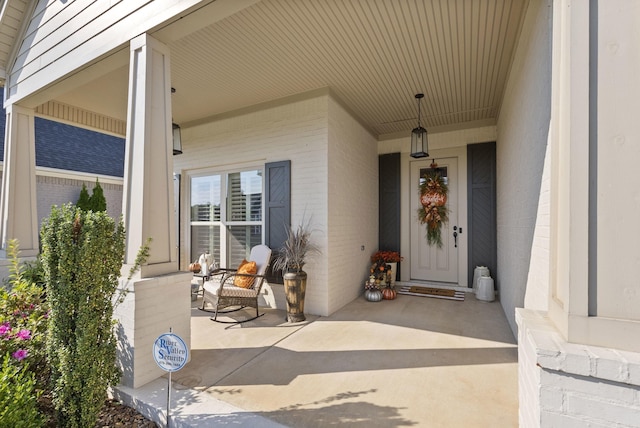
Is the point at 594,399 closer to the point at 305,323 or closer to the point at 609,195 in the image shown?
the point at 609,195

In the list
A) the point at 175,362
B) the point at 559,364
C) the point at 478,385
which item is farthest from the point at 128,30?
the point at 478,385

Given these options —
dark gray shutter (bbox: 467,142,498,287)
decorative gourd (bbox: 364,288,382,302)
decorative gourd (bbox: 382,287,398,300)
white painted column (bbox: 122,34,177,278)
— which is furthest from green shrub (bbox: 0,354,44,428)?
dark gray shutter (bbox: 467,142,498,287)

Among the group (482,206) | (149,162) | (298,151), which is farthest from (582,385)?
(482,206)

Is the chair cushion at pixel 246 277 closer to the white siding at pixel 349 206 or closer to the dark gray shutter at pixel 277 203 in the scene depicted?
the dark gray shutter at pixel 277 203

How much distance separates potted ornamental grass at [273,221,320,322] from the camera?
3.69 metres

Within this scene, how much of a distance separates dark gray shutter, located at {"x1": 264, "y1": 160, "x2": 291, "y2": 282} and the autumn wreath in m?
2.82

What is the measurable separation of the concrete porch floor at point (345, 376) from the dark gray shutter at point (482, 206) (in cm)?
170

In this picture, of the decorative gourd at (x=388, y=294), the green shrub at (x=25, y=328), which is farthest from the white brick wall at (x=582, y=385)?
the decorative gourd at (x=388, y=294)

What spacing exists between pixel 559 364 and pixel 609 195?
0.60 m

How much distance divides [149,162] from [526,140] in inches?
128

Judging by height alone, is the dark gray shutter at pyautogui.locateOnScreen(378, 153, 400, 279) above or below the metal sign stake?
above

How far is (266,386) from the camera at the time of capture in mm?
2201

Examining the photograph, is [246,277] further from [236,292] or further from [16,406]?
[16,406]

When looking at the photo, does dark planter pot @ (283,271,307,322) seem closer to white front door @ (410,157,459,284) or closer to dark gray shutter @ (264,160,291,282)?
dark gray shutter @ (264,160,291,282)
